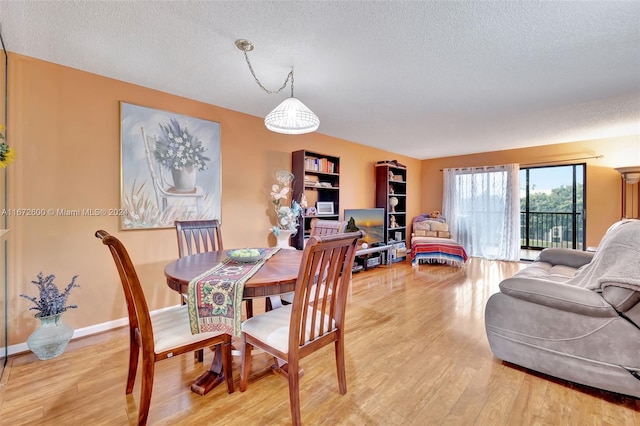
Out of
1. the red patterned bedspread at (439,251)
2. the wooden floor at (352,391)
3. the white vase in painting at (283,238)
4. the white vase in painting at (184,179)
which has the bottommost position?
the wooden floor at (352,391)

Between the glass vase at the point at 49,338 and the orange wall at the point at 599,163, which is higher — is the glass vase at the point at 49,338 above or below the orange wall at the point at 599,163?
below

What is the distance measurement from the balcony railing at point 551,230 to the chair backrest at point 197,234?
20.3 ft

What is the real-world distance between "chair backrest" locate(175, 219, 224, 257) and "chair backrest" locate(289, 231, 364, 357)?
55.2 inches

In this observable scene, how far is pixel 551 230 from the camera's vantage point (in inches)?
222

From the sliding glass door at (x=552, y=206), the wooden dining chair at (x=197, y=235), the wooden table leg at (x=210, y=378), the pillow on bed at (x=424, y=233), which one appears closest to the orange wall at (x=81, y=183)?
the wooden dining chair at (x=197, y=235)

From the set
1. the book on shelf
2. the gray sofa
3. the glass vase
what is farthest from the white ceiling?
the glass vase

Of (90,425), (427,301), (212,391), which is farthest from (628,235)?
(90,425)

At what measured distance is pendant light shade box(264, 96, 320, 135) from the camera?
2.12m

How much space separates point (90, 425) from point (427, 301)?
10.2 feet

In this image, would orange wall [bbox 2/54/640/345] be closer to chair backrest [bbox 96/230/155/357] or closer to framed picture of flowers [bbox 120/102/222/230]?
framed picture of flowers [bbox 120/102/222/230]

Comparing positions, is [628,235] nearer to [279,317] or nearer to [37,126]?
[279,317]

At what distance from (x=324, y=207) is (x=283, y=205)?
79 cm

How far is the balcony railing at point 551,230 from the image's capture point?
5.18m

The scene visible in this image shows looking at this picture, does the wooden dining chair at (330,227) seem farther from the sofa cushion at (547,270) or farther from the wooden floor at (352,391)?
the sofa cushion at (547,270)
